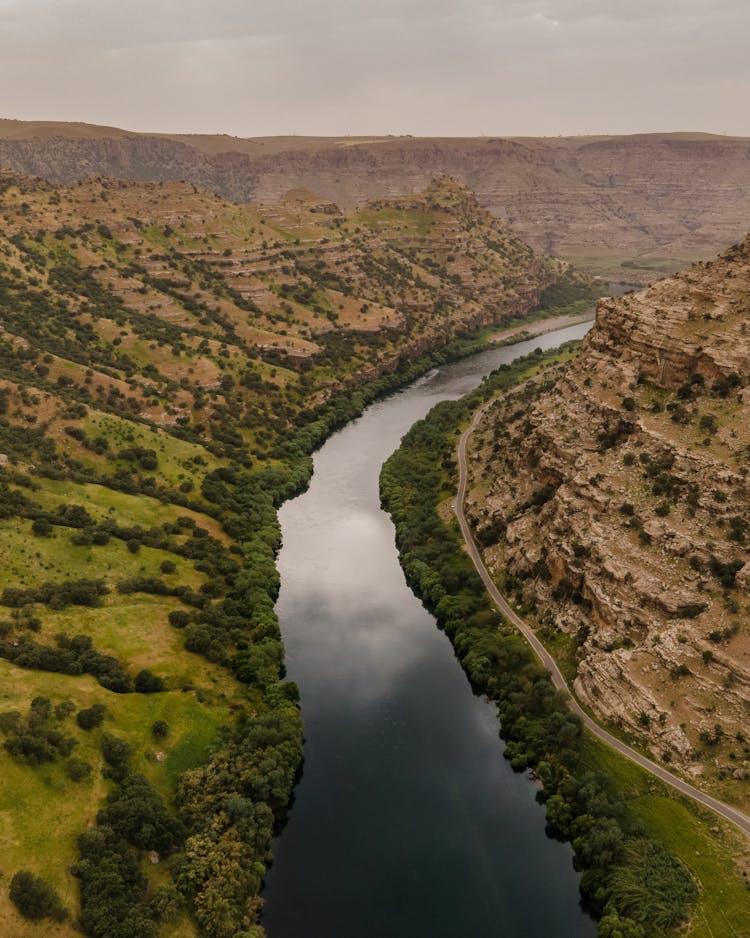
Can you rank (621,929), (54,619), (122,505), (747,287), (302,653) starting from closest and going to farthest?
(621,929)
(54,619)
(302,653)
(747,287)
(122,505)

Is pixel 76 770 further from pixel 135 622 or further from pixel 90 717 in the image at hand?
pixel 135 622

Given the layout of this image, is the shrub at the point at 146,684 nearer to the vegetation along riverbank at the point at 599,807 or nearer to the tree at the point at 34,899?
the tree at the point at 34,899

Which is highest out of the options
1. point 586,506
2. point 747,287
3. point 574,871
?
point 747,287

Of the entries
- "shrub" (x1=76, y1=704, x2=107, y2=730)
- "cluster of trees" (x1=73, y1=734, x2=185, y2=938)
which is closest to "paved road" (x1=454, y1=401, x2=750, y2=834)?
"cluster of trees" (x1=73, y1=734, x2=185, y2=938)

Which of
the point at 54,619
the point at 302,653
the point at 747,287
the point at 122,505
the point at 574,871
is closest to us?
the point at 574,871

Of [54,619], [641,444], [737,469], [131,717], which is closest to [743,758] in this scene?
[737,469]

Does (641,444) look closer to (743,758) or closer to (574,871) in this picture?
(743,758)
